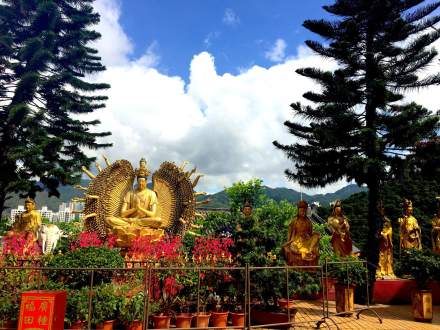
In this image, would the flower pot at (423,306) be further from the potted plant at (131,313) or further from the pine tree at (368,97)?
the potted plant at (131,313)

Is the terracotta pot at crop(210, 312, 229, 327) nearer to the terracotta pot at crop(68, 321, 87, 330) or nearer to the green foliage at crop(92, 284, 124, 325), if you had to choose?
the green foliage at crop(92, 284, 124, 325)

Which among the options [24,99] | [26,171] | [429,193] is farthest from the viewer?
[429,193]

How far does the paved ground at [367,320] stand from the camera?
24.0 ft

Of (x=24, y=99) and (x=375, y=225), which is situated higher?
(x=24, y=99)

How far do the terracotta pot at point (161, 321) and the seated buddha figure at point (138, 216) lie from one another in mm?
4443

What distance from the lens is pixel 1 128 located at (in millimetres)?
17062

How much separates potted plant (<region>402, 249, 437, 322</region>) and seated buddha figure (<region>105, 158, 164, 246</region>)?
21.1 feet

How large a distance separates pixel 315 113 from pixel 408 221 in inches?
190

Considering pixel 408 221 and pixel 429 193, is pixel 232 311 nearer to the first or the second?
pixel 408 221

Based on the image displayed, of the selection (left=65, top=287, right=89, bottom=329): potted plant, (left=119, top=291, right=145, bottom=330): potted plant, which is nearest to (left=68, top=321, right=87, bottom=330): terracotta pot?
(left=65, top=287, right=89, bottom=329): potted plant

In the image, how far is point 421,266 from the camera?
838cm

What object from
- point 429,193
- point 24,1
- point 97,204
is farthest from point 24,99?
point 429,193

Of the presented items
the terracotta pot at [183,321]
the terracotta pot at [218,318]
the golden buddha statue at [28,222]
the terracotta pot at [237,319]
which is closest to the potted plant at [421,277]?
the terracotta pot at [237,319]

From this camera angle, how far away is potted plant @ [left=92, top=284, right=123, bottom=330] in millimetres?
5781
